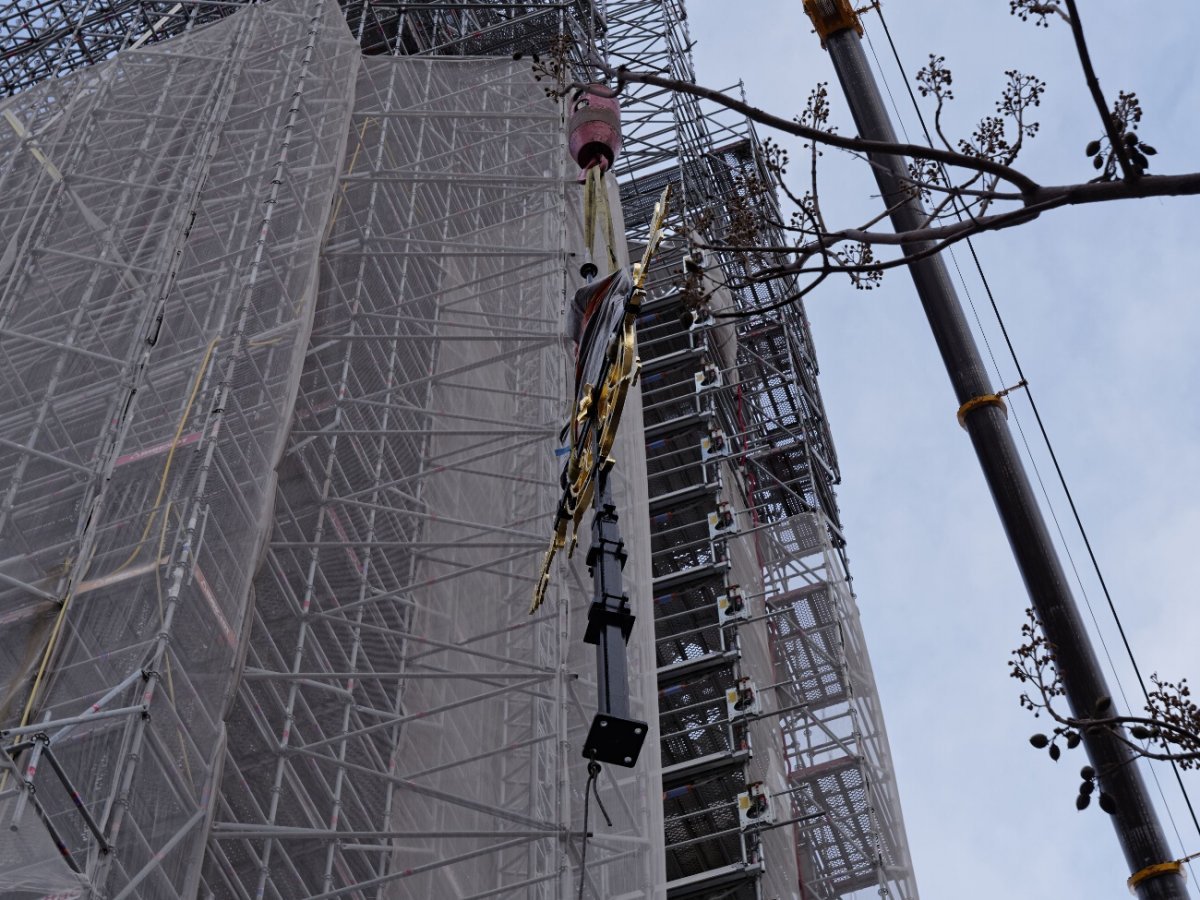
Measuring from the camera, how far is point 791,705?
25.8m

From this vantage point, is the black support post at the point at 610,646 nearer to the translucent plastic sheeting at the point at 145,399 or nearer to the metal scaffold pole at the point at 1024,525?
the metal scaffold pole at the point at 1024,525

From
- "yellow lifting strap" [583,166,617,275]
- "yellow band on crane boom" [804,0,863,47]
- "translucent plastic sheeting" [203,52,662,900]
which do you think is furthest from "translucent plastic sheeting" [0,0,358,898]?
"yellow band on crane boom" [804,0,863,47]

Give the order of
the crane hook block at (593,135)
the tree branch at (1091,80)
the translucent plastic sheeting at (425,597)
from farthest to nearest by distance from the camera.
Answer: the translucent plastic sheeting at (425,597) < the crane hook block at (593,135) < the tree branch at (1091,80)

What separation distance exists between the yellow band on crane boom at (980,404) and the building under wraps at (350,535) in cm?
249

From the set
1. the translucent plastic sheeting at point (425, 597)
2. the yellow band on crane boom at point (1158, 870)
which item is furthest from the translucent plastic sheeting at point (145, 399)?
the yellow band on crane boom at point (1158, 870)

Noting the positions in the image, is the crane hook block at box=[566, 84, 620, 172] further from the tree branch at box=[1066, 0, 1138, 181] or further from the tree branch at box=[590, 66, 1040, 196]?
the tree branch at box=[1066, 0, 1138, 181]

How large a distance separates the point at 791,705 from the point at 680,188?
1222 cm

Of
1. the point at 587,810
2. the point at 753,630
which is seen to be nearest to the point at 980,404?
the point at 587,810

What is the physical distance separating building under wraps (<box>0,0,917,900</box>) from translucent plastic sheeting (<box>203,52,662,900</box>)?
5cm

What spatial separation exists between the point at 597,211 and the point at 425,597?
6541 millimetres

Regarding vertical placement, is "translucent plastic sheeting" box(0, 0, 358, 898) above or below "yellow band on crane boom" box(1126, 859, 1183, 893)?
above

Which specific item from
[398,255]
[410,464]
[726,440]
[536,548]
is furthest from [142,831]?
[726,440]

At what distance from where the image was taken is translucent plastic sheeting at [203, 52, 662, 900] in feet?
50.2

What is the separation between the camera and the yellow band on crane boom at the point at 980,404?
39.2 feet
